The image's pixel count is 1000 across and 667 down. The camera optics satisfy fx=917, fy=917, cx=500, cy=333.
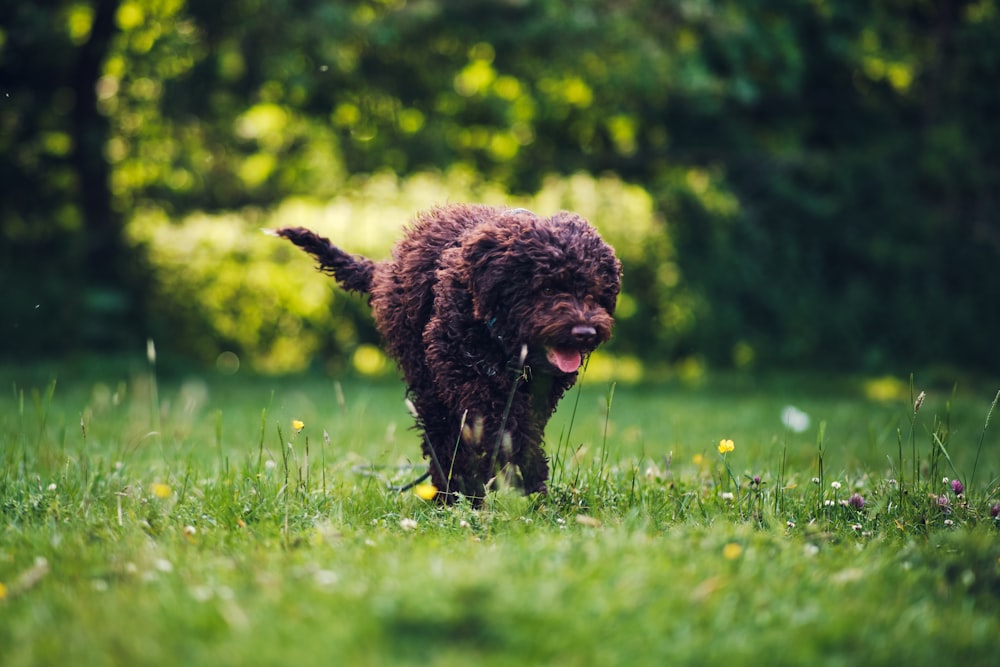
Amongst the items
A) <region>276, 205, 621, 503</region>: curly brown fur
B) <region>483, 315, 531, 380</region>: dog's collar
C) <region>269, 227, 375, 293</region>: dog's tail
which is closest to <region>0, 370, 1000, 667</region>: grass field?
<region>276, 205, 621, 503</region>: curly brown fur

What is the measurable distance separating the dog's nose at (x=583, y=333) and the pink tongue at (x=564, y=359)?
0.12 meters

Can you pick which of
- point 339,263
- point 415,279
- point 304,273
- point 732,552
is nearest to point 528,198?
point 304,273

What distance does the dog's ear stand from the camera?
375cm

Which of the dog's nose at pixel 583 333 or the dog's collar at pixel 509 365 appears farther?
the dog's collar at pixel 509 365

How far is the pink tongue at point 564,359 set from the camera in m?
3.69

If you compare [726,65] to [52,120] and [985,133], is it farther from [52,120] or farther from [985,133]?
[52,120]

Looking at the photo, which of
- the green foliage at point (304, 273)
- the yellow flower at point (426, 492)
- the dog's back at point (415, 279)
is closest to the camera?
the yellow flower at point (426, 492)

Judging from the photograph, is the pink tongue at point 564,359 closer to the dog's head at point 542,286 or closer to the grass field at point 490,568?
the dog's head at point 542,286

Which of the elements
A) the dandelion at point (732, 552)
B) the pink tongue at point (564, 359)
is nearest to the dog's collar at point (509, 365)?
the pink tongue at point (564, 359)

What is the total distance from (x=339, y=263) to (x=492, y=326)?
1.20 meters

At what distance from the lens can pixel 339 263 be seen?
4.73m

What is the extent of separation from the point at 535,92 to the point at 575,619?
12.1 metres

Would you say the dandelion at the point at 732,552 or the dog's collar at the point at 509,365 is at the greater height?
the dog's collar at the point at 509,365

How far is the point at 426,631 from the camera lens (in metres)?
2.34
